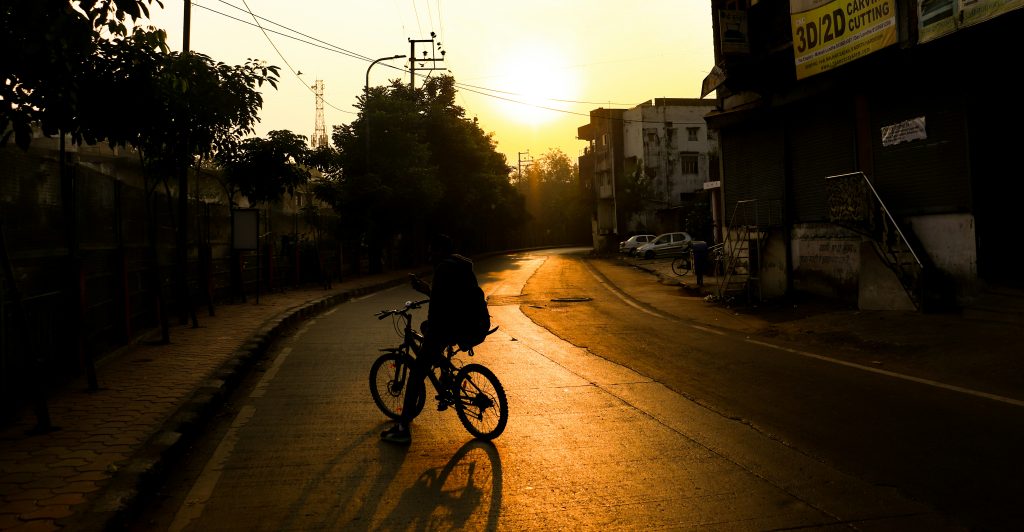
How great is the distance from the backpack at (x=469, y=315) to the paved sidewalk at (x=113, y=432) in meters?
2.37

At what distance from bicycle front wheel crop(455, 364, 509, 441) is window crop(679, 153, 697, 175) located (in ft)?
199

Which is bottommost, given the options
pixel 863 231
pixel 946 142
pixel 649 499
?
pixel 649 499

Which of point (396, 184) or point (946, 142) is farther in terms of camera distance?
point (396, 184)

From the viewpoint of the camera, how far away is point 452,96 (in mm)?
51469

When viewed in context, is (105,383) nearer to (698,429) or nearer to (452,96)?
(698,429)

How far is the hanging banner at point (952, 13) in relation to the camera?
1044 cm

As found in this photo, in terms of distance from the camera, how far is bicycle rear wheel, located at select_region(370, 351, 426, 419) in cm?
673

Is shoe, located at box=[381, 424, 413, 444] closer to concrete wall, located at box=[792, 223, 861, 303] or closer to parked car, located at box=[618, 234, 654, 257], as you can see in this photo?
concrete wall, located at box=[792, 223, 861, 303]

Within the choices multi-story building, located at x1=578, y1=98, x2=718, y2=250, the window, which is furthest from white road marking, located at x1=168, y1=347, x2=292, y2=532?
the window

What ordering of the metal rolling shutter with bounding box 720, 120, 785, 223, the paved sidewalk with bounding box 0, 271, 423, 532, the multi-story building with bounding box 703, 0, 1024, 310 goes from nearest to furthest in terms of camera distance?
1. the paved sidewalk with bounding box 0, 271, 423, 532
2. the multi-story building with bounding box 703, 0, 1024, 310
3. the metal rolling shutter with bounding box 720, 120, 785, 223

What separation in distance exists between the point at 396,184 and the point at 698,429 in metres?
29.1

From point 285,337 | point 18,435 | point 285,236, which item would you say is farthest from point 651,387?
point 285,236

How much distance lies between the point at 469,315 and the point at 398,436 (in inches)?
44.2

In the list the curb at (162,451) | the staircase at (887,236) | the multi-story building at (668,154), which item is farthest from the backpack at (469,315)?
the multi-story building at (668,154)
